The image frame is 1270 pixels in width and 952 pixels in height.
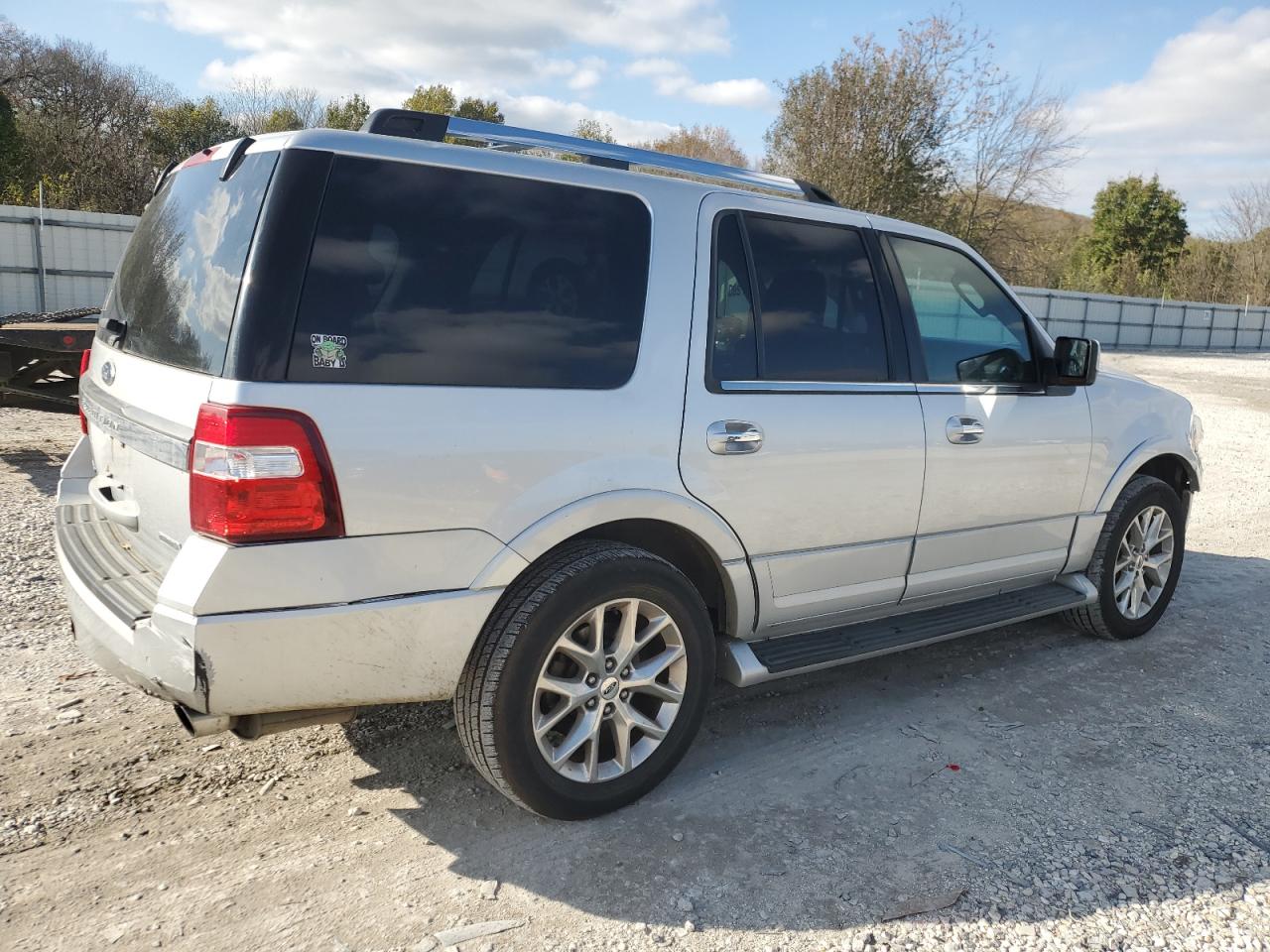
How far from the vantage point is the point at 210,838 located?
2.83 metres

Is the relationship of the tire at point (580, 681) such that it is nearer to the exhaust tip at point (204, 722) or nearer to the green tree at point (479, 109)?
the exhaust tip at point (204, 722)

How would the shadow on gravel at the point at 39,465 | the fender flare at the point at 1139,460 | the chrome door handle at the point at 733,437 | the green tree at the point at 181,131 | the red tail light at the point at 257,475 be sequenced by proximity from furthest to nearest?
the green tree at the point at 181,131
the shadow on gravel at the point at 39,465
the fender flare at the point at 1139,460
the chrome door handle at the point at 733,437
the red tail light at the point at 257,475

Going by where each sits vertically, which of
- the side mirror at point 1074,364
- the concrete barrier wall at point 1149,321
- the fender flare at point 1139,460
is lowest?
the fender flare at point 1139,460

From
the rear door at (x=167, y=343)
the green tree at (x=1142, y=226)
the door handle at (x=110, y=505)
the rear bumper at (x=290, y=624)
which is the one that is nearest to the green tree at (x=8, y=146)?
the rear door at (x=167, y=343)

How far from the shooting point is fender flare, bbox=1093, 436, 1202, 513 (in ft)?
14.9

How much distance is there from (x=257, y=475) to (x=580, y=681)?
1.15m

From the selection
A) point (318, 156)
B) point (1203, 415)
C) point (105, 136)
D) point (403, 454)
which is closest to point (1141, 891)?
point (403, 454)

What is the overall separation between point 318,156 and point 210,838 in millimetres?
1974

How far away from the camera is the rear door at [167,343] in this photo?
2.51 metres

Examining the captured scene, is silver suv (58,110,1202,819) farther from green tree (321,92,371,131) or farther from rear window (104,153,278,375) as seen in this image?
A: green tree (321,92,371,131)

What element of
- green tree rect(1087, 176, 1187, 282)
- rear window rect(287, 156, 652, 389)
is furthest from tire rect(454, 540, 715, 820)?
green tree rect(1087, 176, 1187, 282)

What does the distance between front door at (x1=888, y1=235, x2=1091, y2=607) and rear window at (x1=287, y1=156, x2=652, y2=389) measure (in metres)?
1.40

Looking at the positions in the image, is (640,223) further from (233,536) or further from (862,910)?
(862,910)

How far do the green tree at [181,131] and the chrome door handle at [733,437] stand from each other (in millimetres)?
26906
